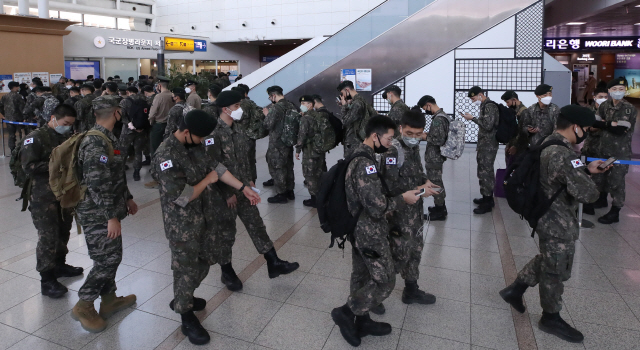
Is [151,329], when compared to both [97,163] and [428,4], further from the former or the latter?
[428,4]

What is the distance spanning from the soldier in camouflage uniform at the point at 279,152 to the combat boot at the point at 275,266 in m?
2.54

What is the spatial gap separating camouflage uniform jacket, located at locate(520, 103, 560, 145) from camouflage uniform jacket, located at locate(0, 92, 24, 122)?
10363 millimetres

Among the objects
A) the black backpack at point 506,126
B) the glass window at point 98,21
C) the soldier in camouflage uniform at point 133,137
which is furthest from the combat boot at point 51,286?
the glass window at point 98,21

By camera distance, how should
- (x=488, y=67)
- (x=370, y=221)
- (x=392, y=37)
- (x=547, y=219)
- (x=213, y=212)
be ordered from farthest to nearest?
(x=392, y=37)
(x=488, y=67)
(x=213, y=212)
(x=547, y=219)
(x=370, y=221)

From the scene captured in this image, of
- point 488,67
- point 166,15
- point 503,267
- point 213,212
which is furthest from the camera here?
point 166,15

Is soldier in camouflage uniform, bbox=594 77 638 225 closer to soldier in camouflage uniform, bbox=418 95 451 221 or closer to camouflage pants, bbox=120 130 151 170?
soldier in camouflage uniform, bbox=418 95 451 221

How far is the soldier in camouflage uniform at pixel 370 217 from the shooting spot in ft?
8.94

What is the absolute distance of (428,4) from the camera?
11125 mm

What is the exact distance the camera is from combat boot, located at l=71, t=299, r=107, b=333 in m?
3.20

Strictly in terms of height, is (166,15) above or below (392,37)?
above

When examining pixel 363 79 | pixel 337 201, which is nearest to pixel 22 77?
pixel 363 79

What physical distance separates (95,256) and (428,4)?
33.7 ft

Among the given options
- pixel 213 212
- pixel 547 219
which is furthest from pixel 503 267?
pixel 213 212

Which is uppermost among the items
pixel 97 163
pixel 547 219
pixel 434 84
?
pixel 434 84
